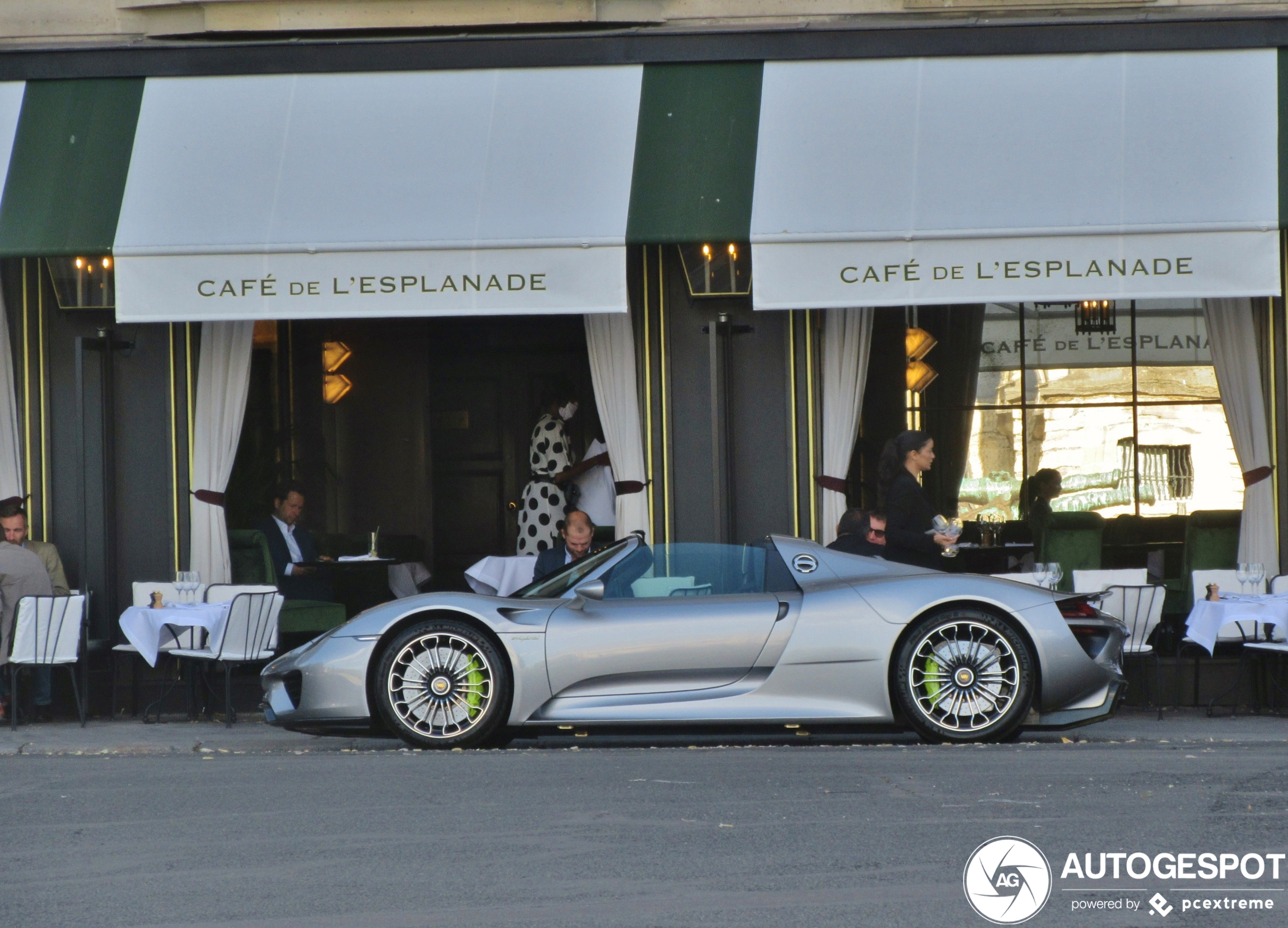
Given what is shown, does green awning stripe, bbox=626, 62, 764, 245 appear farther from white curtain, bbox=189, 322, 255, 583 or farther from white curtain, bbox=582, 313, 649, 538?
white curtain, bbox=189, 322, 255, 583

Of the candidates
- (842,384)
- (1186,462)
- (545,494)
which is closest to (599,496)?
(545,494)

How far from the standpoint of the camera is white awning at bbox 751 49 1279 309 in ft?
36.2

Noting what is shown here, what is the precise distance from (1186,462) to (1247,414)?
2.69 metres

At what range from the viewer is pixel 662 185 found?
37.8 feet

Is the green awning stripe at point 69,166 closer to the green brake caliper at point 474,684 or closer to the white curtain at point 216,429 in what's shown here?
the white curtain at point 216,429

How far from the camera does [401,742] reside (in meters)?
9.71

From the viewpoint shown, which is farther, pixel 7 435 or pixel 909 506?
pixel 7 435

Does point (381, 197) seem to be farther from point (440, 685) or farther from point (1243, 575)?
point (1243, 575)

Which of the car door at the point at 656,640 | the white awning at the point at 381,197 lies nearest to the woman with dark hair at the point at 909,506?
the car door at the point at 656,640

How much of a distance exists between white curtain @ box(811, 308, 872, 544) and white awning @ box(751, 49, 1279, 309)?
101cm

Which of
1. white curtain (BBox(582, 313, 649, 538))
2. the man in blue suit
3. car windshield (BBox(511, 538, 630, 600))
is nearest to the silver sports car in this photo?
car windshield (BBox(511, 538, 630, 600))

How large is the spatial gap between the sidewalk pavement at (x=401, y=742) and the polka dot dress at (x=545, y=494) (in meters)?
3.16

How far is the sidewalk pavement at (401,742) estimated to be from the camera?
950 cm

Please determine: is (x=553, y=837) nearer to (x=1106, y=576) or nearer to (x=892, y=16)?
(x=1106, y=576)
